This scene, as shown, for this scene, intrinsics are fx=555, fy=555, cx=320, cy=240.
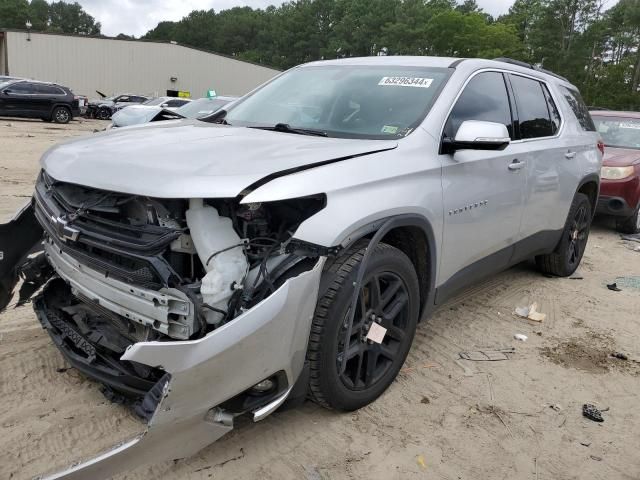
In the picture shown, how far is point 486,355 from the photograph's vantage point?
377 centimetres

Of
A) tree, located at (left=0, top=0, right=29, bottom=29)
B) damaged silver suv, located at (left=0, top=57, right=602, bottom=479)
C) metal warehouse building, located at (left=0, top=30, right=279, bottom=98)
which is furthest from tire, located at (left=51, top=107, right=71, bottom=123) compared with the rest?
tree, located at (left=0, top=0, right=29, bottom=29)

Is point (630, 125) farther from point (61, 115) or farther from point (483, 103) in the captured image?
point (61, 115)

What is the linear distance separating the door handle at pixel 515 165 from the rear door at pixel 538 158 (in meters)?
0.06

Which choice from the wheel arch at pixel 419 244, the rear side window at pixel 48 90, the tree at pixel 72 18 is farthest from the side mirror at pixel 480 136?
the tree at pixel 72 18

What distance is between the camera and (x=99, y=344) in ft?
8.62

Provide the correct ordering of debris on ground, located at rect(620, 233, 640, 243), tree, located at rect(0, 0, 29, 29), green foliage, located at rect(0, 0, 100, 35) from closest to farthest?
1. debris on ground, located at rect(620, 233, 640, 243)
2. tree, located at rect(0, 0, 29, 29)
3. green foliage, located at rect(0, 0, 100, 35)

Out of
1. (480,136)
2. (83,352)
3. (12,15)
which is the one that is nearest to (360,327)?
(480,136)

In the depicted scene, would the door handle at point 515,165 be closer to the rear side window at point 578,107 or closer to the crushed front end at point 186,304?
the rear side window at point 578,107

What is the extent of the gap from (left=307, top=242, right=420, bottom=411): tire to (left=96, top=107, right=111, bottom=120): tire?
2910 cm

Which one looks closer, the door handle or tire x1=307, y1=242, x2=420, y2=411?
tire x1=307, y1=242, x2=420, y2=411

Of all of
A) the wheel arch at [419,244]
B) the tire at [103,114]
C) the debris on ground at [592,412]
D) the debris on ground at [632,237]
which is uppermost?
the wheel arch at [419,244]

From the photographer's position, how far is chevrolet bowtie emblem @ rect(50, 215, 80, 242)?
2.40m

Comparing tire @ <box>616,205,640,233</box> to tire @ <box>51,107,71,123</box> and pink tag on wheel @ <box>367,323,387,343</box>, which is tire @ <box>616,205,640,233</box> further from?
tire @ <box>51,107,71,123</box>

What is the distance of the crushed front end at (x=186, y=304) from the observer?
2055 mm
